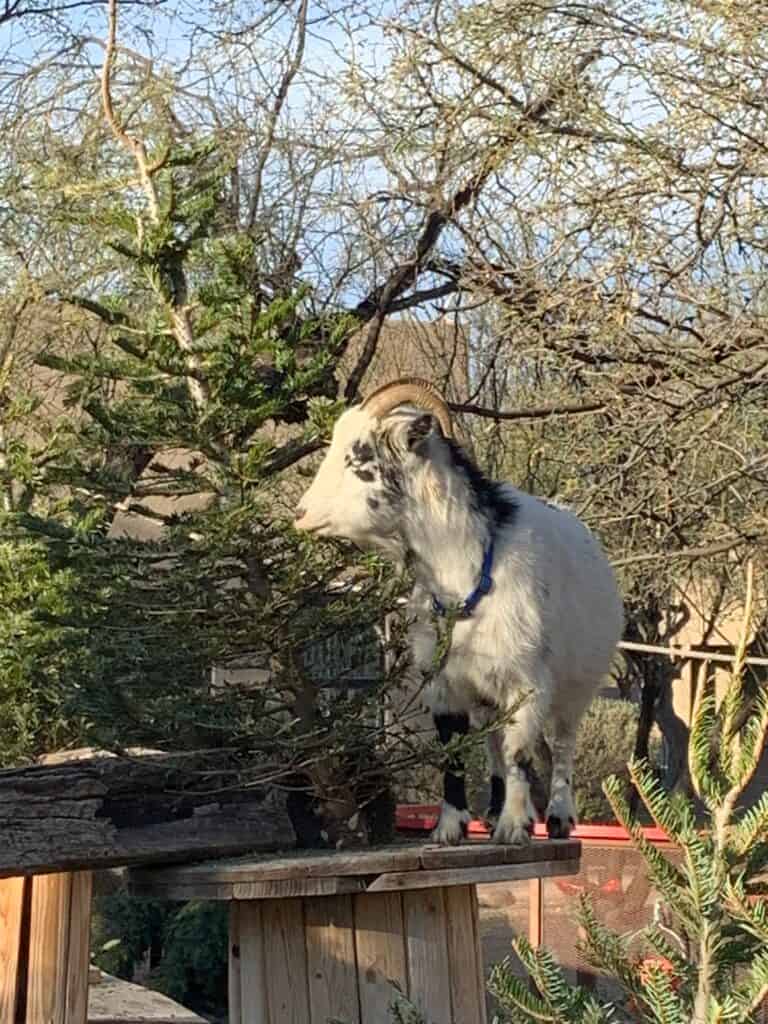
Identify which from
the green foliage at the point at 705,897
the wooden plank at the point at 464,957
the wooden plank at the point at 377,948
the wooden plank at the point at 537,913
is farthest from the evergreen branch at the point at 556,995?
the wooden plank at the point at 537,913

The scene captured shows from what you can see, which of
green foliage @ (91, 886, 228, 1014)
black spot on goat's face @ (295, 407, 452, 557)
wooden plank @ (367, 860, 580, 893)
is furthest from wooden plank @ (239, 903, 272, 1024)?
green foliage @ (91, 886, 228, 1014)

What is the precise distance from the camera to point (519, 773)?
14.2ft

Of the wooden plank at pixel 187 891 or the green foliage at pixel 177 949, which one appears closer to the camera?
the wooden plank at pixel 187 891

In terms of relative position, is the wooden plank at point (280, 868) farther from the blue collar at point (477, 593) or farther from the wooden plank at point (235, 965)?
the blue collar at point (477, 593)

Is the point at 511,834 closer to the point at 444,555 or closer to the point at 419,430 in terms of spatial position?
the point at 444,555

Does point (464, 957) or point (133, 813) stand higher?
point (133, 813)

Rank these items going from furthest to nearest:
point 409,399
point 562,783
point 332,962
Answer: point 562,783 → point 409,399 → point 332,962

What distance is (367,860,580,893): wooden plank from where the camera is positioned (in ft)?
12.7

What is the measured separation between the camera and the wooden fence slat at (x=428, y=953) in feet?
13.4

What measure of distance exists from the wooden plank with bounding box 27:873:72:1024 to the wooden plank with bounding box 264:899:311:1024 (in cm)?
54

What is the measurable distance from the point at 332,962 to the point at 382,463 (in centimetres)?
136

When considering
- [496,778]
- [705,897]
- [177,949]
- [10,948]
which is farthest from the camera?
[177,949]

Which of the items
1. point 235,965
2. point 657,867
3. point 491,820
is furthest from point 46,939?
point 657,867

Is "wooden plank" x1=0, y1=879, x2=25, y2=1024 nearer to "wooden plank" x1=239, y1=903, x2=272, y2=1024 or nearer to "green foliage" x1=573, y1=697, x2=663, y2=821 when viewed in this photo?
"wooden plank" x1=239, y1=903, x2=272, y2=1024
